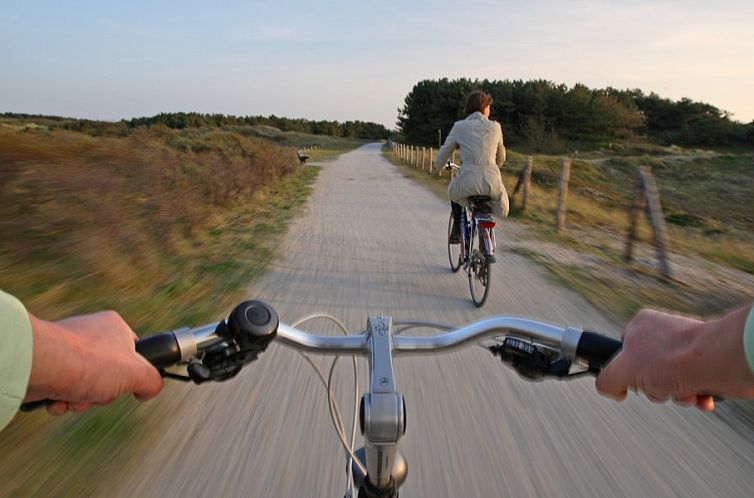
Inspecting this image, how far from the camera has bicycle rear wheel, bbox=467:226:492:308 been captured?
18.8ft

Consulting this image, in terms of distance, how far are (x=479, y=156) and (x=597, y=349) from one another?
198 inches

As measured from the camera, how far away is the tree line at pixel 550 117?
203 feet

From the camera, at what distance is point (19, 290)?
5.08 m

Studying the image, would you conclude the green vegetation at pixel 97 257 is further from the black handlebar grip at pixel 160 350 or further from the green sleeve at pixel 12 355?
the green sleeve at pixel 12 355

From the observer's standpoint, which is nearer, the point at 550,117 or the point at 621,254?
the point at 621,254

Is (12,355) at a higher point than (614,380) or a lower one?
higher

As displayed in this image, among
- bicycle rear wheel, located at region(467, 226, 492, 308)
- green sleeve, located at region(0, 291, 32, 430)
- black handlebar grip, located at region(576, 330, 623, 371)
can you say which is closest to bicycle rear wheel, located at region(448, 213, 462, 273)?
bicycle rear wheel, located at region(467, 226, 492, 308)

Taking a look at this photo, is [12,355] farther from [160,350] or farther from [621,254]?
[621,254]

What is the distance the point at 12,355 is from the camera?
0.90 meters

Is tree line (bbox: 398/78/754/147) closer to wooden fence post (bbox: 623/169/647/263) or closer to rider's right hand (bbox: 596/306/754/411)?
wooden fence post (bbox: 623/169/647/263)

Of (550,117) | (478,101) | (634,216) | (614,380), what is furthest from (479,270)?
(550,117)

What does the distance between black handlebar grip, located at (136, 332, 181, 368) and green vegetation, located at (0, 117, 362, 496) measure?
1.77 m

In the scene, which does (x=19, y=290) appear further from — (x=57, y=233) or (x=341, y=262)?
(x=341, y=262)

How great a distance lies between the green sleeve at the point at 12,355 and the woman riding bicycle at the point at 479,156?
5457mm
